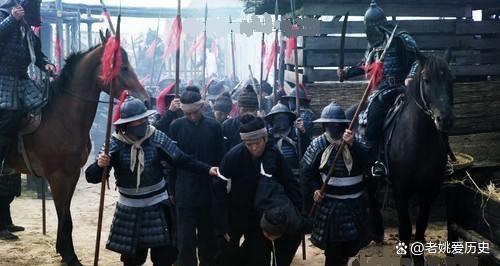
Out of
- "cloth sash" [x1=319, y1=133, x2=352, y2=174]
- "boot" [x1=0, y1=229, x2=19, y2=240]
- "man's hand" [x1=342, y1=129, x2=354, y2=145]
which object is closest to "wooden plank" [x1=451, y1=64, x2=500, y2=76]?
"cloth sash" [x1=319, y1=133, x2=352, y2=174]

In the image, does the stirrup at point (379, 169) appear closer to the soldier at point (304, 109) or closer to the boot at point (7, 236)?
the soldier at point (304, 109)

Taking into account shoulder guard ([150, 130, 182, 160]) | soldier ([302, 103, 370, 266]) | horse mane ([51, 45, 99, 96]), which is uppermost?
horse mane ([51, 45, 99, 96])

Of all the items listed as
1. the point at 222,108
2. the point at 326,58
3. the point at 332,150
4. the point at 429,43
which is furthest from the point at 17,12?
the point at 429,43

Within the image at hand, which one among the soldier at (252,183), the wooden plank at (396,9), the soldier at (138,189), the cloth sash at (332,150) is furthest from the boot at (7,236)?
the wooden plank at (396,9)

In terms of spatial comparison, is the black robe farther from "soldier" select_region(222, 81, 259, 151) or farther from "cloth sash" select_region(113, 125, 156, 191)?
"cloth sash" select_region(113, 125, 156, 191)

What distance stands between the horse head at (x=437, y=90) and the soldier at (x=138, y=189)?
3.02 metres

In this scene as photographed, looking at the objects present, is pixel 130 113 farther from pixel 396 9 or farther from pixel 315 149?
pixel 396 9

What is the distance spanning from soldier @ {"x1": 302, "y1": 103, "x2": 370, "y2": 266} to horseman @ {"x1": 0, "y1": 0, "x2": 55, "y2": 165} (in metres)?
3.78

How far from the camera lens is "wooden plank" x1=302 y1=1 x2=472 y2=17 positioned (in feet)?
33.2

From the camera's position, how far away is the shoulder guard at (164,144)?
4922 millimetres

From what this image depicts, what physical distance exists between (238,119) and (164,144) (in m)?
1.96

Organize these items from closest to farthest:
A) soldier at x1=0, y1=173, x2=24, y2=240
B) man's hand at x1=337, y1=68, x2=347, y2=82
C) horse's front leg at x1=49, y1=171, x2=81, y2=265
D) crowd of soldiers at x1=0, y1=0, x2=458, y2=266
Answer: crowd of soldiers at x1=0, y1=0, x2=458, y2=266
horse's front leg at x1=49, y1=171, x2=81, y2=265
man's hand at x1=337, y1=68, x2=347, y2=82
soldier at x1=0, y1=173, x2=24, y2=240

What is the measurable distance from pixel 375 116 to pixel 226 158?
265 cm

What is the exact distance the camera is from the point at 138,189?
4730 millimetres
